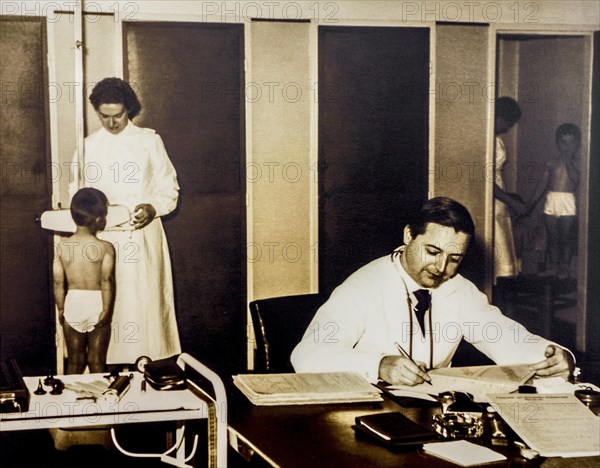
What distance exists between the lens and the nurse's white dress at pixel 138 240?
3.28 metres

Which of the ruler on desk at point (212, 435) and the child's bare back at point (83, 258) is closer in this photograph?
the ruler on desk at point (212, 435)

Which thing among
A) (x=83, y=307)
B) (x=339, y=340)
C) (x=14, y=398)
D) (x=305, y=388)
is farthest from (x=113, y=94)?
(x=305, y=388)

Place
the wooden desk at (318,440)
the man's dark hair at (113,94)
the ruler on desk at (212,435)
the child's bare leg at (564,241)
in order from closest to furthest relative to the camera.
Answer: the wooden desk at (318,440), the ruler on desk at (212,435), the man's dark hair at (113,94), the child's bare leg at (564,241)

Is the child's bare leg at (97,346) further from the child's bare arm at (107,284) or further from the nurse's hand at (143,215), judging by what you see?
the nurse's hand at (143,215)

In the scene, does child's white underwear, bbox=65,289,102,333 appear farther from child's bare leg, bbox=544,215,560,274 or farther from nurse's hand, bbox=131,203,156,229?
child's bare leg, bbox=544,215,560,274

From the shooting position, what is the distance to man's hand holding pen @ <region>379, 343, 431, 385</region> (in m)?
2.16

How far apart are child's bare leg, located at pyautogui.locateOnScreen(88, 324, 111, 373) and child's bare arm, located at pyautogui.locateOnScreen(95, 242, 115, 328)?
3 cm

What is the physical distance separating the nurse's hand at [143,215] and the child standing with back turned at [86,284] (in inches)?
4.9

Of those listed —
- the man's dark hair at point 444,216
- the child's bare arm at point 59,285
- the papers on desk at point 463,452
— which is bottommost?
the papers on desk at point 463,452

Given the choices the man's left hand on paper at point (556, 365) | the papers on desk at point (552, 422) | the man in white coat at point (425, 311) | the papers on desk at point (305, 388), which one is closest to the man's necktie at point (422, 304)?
the man in white coat at point (425, 311)

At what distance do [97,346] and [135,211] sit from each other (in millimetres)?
591

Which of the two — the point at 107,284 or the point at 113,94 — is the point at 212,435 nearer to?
the point at 107,284

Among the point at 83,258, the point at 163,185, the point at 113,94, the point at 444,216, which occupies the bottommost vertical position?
the point at 83,258

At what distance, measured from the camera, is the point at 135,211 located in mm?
3340
